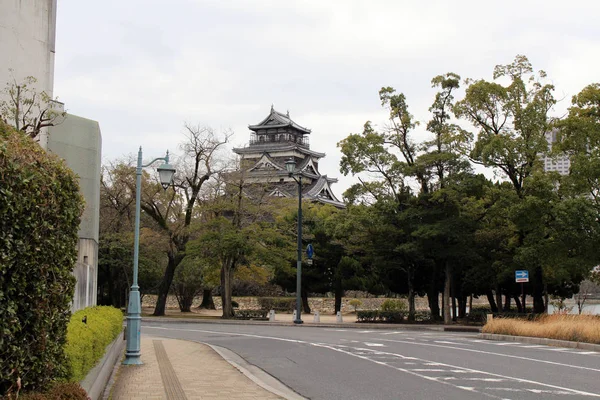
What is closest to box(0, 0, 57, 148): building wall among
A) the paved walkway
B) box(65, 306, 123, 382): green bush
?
the paved walkway

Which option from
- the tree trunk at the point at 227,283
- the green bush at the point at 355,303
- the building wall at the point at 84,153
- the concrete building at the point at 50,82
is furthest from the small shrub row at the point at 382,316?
the building wall at the point at 84,153

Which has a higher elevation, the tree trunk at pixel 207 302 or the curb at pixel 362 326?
the tree trunk at pixel 207 302

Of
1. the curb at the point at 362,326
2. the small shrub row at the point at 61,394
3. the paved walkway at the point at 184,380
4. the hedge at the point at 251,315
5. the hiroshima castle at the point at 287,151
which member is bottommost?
the curb at the point at 362,326

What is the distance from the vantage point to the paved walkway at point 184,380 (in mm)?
10734

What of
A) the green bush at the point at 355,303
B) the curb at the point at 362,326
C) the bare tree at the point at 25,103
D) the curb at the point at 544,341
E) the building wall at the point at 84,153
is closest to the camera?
the bare tree at the point at 25,103

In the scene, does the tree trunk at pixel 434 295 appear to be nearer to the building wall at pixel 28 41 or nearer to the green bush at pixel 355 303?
the green bush at pixel 355 303

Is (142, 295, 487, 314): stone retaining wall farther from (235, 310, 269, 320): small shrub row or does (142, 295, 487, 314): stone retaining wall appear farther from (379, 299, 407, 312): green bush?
(235, 310, 269, 320): small shrub row

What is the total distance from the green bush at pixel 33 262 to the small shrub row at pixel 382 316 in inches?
1349

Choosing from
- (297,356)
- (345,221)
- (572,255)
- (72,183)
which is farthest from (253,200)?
(72,183)

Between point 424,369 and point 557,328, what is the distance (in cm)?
957

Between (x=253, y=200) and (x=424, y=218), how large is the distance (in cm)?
1104

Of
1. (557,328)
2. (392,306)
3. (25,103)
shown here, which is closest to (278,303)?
(392,306)

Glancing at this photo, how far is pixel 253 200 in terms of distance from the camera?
138 feet

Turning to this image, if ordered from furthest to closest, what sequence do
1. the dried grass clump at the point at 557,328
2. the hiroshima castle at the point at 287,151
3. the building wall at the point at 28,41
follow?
the hiroshima castle at the point at 287,151, the dried grass clump at the point at 557,328, the building wall at the point at 28,41
